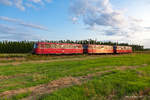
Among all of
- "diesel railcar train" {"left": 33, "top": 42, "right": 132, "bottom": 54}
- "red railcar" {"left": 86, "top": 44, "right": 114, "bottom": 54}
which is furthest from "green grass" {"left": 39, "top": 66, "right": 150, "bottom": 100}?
"red railcar" {"left": 86, "top": 44, "right": 114, "bottom": 54}

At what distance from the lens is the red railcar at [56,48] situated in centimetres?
A: 2766

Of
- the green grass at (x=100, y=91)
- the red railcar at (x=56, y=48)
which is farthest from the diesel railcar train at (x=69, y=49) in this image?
the green grass at (x=100, y=91)

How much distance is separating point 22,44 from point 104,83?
5442 cm

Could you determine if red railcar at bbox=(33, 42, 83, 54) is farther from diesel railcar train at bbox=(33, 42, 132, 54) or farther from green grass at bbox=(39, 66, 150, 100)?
green grass at bbox=(39, 66, 150, 100)

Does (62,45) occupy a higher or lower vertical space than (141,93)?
higher

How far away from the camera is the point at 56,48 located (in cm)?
3014

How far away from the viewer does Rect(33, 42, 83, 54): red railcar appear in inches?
1089

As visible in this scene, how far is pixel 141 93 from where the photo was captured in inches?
230

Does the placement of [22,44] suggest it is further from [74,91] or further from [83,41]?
A: [74,91]

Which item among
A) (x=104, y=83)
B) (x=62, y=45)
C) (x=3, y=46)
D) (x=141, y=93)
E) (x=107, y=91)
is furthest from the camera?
(x=3, y=46)

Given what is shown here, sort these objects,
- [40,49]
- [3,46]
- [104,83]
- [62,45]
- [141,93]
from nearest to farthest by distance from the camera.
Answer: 1. [141,93]
2. [104,83]
3. [40,49]
4. [62,45]
5. [3,46]

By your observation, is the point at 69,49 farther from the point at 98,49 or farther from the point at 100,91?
the point at 100,91

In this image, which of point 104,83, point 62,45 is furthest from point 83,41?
point 104,83

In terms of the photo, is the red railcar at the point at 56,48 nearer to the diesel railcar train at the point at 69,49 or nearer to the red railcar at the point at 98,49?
the diesel railcar train at the point at 69,49
